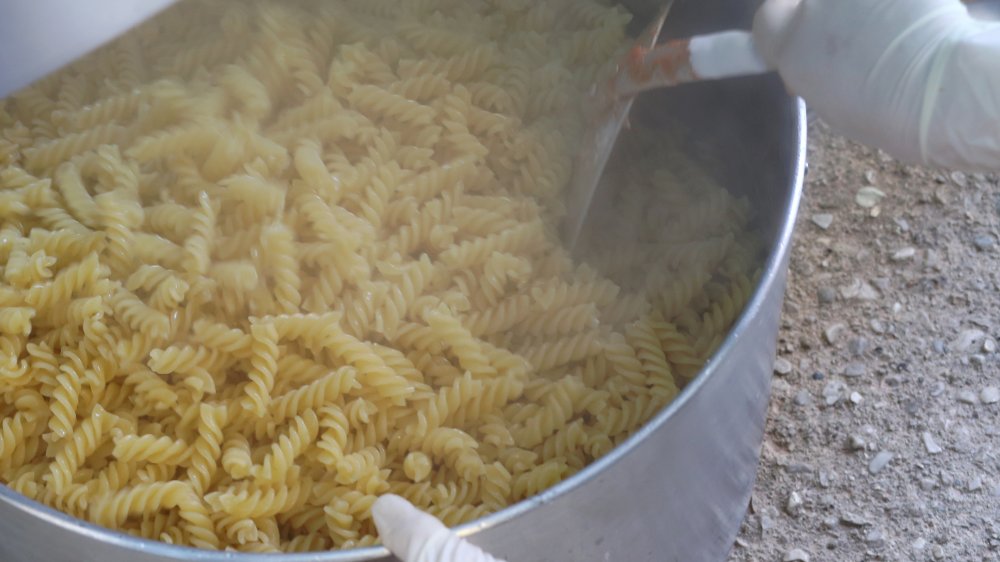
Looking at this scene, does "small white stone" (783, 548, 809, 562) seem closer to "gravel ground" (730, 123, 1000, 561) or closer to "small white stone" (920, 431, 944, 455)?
"gravel ground" (730, 123, 1000, 561)

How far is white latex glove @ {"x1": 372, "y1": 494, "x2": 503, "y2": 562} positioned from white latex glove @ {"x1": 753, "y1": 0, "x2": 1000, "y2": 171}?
0.70m

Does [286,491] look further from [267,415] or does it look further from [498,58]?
[498,58]

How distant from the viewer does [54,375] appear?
1.53 m

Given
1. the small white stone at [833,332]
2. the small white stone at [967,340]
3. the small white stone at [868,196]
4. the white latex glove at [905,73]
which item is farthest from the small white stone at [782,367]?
the white latex glove at [905,73]

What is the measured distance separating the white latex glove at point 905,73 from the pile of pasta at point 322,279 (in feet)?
1.70

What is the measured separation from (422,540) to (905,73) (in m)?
0.77

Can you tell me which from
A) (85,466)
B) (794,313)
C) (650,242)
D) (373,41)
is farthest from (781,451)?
(85,466)

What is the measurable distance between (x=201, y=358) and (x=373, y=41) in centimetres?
72

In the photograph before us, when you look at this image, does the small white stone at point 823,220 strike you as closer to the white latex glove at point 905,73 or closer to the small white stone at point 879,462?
the small white stone at point 879,462

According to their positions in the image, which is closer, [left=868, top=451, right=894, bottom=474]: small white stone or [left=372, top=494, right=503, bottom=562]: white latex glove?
[left=372, top=494, right=503, bottom=562]: white latex glove

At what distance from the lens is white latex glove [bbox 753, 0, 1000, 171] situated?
1.10m

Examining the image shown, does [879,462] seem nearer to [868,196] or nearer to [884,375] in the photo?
[884,375]

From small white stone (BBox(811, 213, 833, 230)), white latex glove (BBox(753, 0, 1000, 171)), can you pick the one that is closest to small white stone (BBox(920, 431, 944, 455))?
small white stone (BBox(811, 213, 833, 230))

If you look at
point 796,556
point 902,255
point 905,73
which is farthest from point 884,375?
point 905,73
